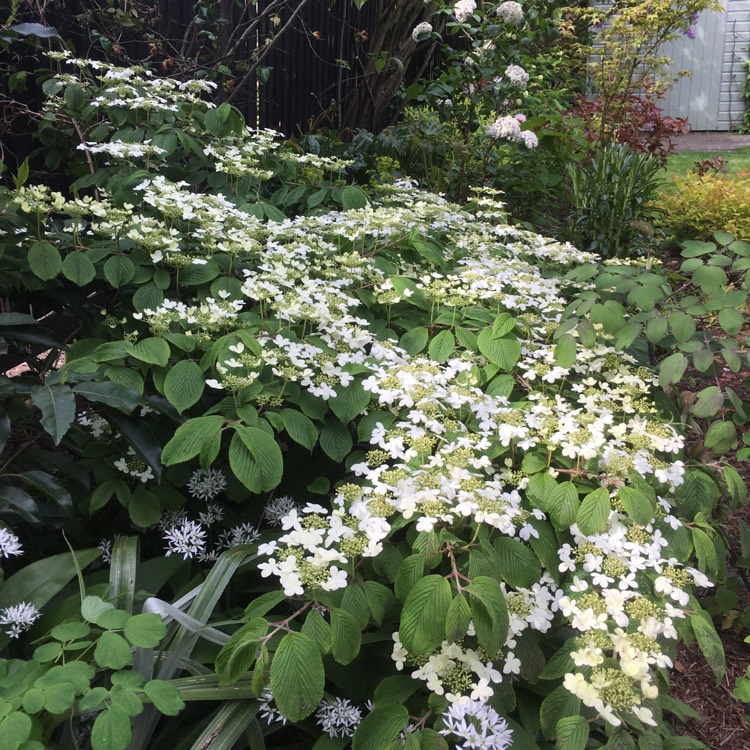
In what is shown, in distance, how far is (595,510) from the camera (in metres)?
1.10

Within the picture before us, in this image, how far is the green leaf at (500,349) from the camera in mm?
1516

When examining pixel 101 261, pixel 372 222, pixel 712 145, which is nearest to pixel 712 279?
pixel 372 222

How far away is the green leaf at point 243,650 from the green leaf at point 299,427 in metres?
0.40

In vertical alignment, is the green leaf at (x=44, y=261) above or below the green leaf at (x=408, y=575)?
above

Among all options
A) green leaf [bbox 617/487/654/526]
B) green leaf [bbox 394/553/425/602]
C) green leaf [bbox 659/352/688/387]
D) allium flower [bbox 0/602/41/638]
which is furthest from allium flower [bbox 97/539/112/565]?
green leaf [bbox 659/352/688/387]

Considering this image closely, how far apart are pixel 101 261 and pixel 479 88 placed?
3153 millimetres

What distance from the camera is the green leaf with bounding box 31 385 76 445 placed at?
1.13 m

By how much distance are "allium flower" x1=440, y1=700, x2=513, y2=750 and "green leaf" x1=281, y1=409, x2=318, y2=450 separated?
0.55 meters

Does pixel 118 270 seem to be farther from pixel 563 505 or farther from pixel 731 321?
pixel 731 321

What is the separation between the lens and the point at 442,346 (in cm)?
159

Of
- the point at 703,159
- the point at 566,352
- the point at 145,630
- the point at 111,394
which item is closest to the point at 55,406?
the point at 111,394

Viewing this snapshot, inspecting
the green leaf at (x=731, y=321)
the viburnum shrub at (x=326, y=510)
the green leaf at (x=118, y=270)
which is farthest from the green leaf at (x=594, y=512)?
the green leaf at (x=118, y=270)

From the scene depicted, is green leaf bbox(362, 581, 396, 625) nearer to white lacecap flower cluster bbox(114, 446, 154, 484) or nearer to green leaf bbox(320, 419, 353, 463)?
green leaf bbox(320, 419, 353, 463)

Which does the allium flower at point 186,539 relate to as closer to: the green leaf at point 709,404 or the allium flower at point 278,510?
the allium flower at point 278,510
